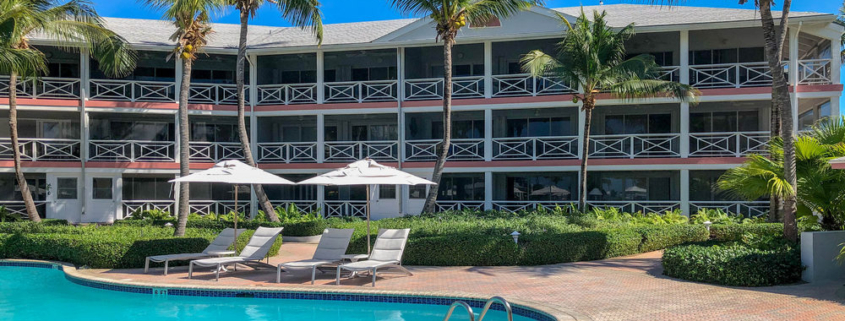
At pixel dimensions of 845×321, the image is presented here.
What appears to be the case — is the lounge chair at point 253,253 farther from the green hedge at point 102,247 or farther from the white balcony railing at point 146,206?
the white balcony railing at point 146,206

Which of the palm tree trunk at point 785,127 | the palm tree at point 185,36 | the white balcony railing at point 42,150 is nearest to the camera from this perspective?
the palm tree trunk at point 785,127

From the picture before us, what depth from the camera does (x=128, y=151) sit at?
83.5ft

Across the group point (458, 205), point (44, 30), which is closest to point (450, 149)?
point (458, 205)

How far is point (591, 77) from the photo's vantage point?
20.1m

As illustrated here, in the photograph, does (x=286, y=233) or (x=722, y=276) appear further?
(x=286, y=233)

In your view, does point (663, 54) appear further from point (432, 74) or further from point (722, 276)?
point (722, 276)

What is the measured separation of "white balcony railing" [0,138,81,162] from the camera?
24.0m

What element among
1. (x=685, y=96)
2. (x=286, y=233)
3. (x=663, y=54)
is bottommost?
(x=286, y=233)

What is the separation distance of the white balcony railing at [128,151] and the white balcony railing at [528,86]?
1187 cm

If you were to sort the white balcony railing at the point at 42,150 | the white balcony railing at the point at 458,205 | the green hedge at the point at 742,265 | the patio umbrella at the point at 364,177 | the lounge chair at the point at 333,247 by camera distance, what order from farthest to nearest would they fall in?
the white balcony railing at the point at 458,205 < the white balcony railing at the point at 42,150 < the lounge chair at the point at 333,247 < the patio umbrella at the point at 364,177 < the green hedge at the point at 742,265

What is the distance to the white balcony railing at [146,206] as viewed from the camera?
80.9ft

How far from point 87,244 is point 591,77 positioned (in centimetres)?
1400

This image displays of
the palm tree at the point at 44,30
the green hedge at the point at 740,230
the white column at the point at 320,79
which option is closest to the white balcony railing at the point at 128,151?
the palm tree at the point at 44,30

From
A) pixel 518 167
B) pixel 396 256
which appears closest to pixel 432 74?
pixel 518 167
